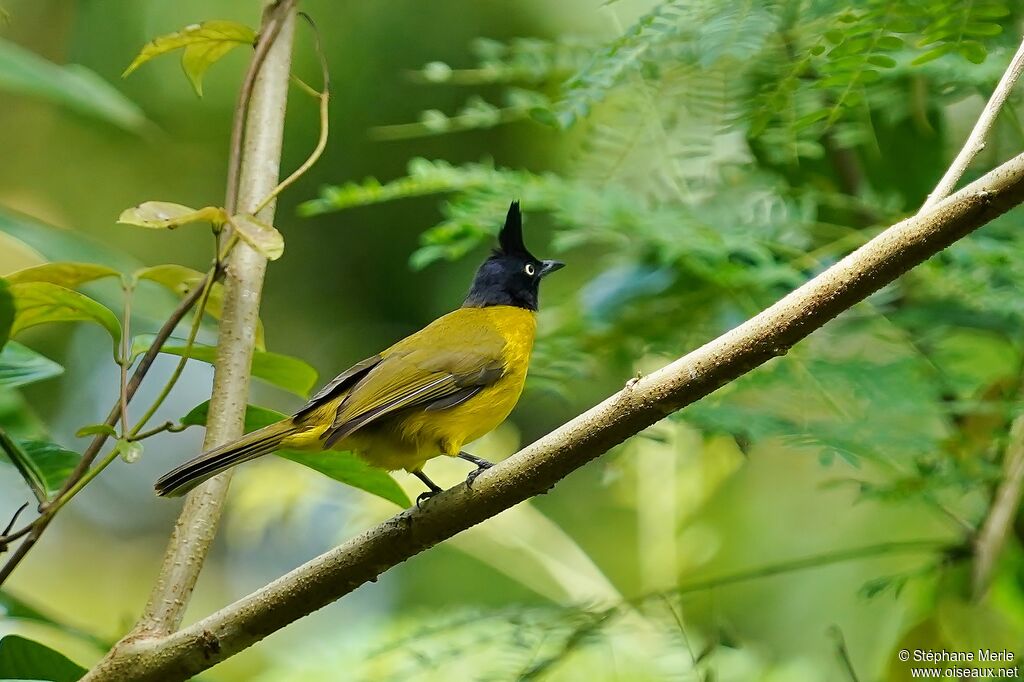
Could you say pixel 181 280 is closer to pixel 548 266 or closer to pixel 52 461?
pixel 52 461

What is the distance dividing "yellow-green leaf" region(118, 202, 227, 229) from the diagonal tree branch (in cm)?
48

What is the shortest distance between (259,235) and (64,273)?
41cm

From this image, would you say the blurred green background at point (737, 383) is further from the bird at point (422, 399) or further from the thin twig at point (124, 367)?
the thin twig at point (124, 367)

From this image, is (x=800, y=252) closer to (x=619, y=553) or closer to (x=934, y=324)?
(x=934, y=324)

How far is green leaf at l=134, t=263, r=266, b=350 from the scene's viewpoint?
1.73 metres

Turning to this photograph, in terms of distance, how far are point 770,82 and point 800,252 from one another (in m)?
0.39

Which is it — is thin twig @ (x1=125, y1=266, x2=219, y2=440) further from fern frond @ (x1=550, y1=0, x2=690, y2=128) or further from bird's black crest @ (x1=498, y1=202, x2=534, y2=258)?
bird's black crest @ (x1=498, y1=202, x2=534, y2=258)

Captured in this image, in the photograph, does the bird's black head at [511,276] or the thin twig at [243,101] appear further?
the bird's black head at [511,276]

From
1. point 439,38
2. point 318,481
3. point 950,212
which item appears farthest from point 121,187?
point 950,212

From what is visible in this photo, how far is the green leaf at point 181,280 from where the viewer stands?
68.0 inches

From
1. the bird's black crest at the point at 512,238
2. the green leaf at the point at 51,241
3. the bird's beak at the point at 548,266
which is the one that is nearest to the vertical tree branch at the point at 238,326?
the green leaf at the point at 51,241

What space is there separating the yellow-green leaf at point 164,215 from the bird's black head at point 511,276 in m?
1.81

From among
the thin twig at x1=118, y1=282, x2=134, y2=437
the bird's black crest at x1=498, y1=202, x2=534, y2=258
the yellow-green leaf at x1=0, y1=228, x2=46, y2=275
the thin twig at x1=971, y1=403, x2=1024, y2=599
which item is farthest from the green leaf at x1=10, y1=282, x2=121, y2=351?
the yellow-green leaf at x1=0, y1=228, x2=46, y2=275

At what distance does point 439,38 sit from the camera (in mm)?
5410
